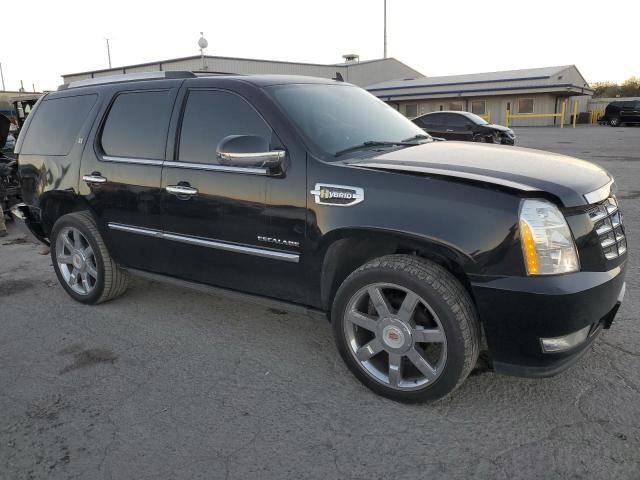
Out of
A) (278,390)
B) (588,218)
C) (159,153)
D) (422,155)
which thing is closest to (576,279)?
(588,218)

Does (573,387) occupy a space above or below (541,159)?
below

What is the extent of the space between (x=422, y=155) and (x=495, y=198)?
0.80 m


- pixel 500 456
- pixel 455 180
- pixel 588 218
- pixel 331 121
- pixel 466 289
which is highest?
pixel 331 121

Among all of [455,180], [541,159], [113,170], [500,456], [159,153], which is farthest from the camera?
[113,170]

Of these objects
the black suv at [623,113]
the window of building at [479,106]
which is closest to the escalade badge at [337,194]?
the black suv at [623,113]

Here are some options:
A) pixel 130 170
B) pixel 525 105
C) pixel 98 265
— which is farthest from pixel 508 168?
pixel 525 105

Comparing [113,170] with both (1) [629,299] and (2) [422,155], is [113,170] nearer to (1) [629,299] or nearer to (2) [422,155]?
(2) [422,155]

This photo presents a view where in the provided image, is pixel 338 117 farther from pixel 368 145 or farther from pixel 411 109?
pixel 411 109

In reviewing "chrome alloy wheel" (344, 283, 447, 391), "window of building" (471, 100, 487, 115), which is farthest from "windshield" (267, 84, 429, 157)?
"window of building" (471, 100, 487, 115)

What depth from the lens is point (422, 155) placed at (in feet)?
10.6

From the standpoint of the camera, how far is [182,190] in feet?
11.9

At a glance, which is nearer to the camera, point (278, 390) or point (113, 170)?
point (278, 390)

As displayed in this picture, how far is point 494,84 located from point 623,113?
9830 mm

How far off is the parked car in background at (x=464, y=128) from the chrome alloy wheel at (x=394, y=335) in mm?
15543
